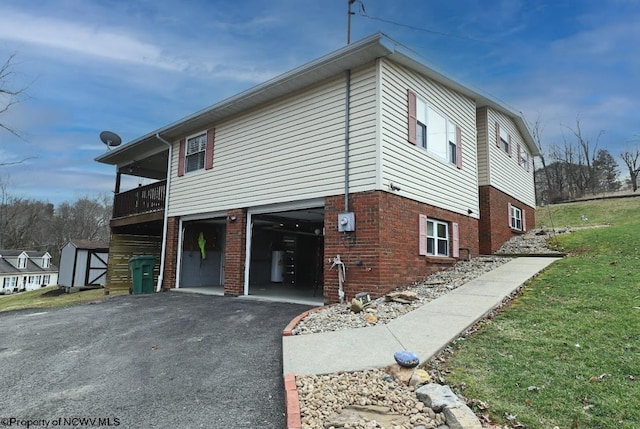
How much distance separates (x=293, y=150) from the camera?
9.34 meters

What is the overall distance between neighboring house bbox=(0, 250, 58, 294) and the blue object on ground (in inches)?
2093

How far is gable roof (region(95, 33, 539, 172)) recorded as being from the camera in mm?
7746

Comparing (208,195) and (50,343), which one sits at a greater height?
(208,195)

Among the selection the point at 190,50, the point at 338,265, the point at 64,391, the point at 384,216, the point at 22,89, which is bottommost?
the point at 64,391

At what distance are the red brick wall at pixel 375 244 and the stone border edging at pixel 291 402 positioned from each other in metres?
3.82

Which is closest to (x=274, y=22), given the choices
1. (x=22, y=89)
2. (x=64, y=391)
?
(x=22, y=89)

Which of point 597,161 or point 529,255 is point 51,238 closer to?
point 529,255

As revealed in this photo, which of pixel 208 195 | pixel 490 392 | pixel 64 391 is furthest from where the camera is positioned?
pixel 208 195

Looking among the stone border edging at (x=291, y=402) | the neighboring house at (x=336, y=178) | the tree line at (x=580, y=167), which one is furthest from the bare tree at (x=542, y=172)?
the stone border edging at (x=291, y=402)

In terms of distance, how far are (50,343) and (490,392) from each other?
20.6 feet

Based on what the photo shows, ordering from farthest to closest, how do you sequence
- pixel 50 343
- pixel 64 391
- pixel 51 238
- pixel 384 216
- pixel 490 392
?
pixel 51 238 → pixel 384 216 → pixel 50 343 → pixel 64 391 → pixel 490 392

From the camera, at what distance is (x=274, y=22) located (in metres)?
12.9

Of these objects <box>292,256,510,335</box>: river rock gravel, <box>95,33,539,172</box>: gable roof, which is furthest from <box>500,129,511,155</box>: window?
<box>292,256,510,335</box>: river rock gravel

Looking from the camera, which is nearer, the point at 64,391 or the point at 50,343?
the point at 64,391
